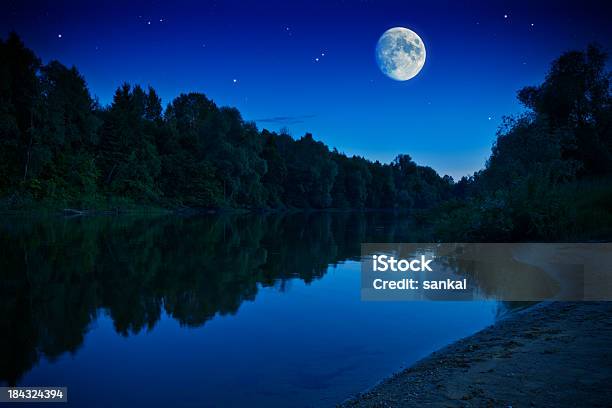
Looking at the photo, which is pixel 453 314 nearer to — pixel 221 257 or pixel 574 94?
pixel 221 257

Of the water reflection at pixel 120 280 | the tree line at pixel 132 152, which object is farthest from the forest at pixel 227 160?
the water reflection at pixel 120 280

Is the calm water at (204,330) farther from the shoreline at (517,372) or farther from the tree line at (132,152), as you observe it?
the tree line at (132,152)

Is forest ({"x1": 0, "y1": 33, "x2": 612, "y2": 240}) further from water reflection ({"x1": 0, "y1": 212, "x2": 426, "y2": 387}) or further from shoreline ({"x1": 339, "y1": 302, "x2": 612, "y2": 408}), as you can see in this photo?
shoreline ({"x1": 339, "y1": 302, "x2": 612, "y2": 408})

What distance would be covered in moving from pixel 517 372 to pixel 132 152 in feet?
222

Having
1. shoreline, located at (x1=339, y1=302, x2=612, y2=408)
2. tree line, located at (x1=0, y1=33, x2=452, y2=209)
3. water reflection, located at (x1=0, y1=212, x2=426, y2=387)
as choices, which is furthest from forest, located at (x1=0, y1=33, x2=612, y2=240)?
shoreline, located at (x1=339, y1=302, x2=612, y2=408)

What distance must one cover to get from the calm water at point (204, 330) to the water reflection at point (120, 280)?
5 centimetres

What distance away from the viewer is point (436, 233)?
25.3 meters

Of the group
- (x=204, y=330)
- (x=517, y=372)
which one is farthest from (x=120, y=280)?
(x=517, y=372)

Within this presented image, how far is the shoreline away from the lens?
14.9ft

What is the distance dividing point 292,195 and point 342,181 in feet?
86.5

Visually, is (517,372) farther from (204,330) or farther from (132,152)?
(132,152)

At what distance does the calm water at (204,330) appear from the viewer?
20.7 feet

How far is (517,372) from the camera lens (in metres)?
5.28

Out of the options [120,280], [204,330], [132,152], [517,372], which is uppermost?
[132,152]
